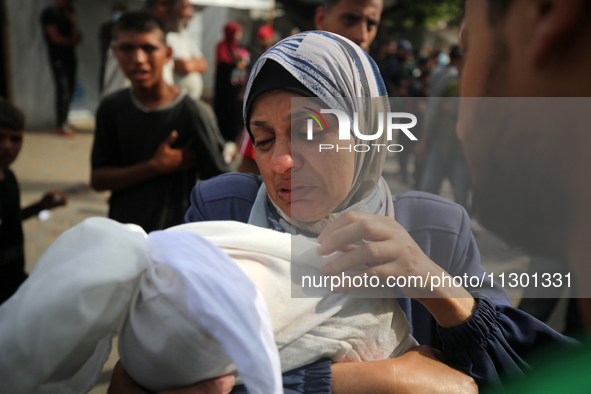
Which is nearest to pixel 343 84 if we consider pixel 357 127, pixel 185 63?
pixel 357 127

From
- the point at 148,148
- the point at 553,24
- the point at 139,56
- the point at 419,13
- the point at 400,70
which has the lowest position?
the point at 419,13

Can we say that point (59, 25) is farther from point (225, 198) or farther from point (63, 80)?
point (225, 198)

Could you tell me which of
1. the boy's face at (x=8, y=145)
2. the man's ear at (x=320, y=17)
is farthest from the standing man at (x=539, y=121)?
the boy's face at (x=8, y=145)

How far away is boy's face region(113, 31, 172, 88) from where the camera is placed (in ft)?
9.62

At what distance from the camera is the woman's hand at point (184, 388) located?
3.60 ft

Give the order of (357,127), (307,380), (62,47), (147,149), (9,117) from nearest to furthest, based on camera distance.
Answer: (307,380) → (357,127) → (147,149) → (9,117) → (62,47)

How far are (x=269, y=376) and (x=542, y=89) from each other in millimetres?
695

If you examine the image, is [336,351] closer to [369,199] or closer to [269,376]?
[269,376]

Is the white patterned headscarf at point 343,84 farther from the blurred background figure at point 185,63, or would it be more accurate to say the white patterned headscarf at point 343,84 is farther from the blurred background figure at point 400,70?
the blurred background figure at point 400,70

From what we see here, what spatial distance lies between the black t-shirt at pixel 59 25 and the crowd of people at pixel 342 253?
9.36 meters

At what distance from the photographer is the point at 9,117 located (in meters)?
2.97

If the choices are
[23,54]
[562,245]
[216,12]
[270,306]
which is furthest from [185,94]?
[216,12]

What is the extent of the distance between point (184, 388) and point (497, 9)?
3.02 feet

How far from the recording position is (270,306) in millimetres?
1122
